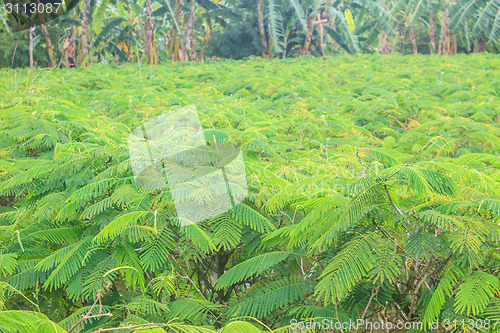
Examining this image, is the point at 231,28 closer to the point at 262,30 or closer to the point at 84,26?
the point at 262,30

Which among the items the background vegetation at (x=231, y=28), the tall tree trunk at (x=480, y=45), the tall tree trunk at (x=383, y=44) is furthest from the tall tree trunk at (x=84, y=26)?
the tall tree trunk at (x=480, y=45)

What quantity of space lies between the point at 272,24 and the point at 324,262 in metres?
18.7

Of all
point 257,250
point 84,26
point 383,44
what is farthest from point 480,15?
point 257,250

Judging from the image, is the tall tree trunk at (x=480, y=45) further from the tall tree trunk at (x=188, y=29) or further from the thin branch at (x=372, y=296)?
the thin branch at (x=372, y=296)

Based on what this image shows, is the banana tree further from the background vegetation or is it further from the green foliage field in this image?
the green foliage field

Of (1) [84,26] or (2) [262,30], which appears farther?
(2) [262,30]

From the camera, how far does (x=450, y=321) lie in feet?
4.94

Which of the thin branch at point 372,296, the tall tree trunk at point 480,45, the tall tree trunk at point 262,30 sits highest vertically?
the tall tree trunk at point 262,30

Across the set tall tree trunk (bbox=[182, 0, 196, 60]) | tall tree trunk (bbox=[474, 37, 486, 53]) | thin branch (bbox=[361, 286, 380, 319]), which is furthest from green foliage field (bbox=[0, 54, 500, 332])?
tall tree trunk (bbox=[474, 37, 486, 53])

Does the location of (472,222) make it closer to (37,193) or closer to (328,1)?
(37,193)

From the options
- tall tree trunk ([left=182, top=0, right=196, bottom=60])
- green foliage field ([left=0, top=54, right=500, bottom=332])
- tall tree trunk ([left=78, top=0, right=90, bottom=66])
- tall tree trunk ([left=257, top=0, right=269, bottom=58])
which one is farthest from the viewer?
tall tree trunk ([left=257, top=0, right=269, bottom=58])

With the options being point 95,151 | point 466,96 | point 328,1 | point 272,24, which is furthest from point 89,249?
point 328,1

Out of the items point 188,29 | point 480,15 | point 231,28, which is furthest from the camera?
point 231,28

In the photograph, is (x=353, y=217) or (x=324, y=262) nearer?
(x=353, y=217)
